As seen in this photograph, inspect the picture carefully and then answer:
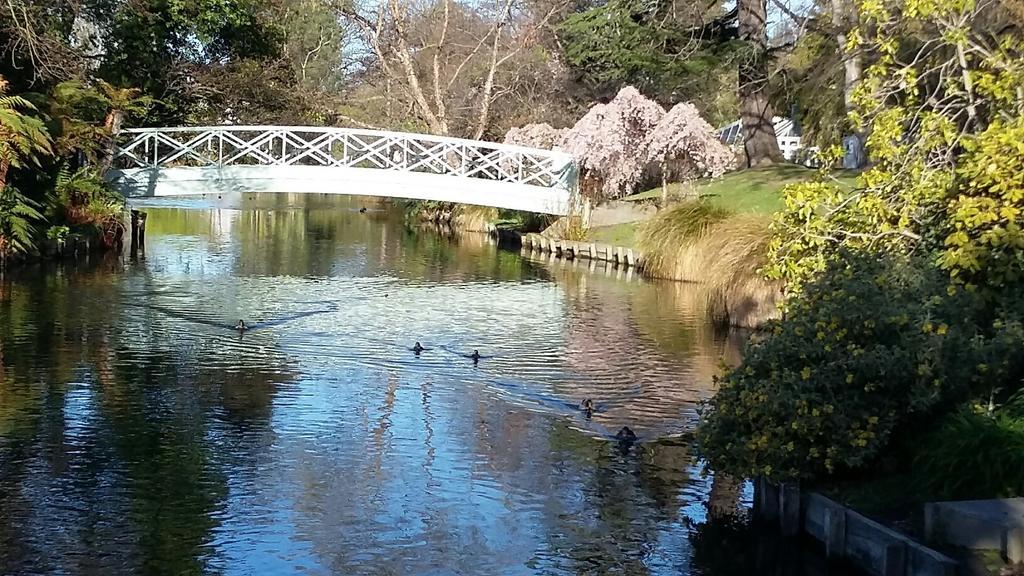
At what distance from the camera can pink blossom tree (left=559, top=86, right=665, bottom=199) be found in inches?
1243

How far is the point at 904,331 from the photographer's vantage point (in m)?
8.81

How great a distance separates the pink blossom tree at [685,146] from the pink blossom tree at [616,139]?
0.31 metres

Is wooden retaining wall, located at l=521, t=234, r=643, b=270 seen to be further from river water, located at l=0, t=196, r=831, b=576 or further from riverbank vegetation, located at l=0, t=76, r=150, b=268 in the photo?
riverbank vegetation, located at l=0, t=76, r=150, b=268

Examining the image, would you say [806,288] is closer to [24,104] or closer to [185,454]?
[185,454]

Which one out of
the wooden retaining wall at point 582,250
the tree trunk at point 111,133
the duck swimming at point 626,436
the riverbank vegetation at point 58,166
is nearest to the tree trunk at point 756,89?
the wooden retaining wall at point 582,250

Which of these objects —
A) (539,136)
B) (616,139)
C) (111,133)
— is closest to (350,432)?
(111,133)

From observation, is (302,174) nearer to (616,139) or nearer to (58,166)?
(58,166)

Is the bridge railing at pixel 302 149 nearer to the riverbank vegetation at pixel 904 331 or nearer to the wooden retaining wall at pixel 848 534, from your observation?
the riverbank vegetation at pixel 904 331

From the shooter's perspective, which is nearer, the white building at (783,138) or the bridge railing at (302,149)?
the bridge railing at (302,149)

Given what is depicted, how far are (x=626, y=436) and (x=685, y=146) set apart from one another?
21409 millimetres

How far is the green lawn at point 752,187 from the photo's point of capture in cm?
2750

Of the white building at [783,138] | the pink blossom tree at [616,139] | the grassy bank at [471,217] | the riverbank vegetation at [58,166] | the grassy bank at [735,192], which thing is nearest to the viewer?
the riverbank vegetation at [58,166]

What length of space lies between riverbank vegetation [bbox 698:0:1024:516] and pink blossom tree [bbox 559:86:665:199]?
67.6 feet

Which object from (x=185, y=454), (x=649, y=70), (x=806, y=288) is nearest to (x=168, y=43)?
(x=649, y=70)
